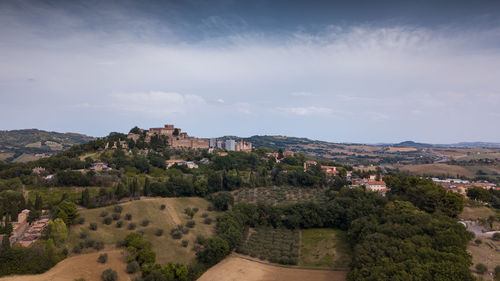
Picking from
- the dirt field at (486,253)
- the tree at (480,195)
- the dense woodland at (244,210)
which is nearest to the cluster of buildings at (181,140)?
the dense woodland at (244,210)

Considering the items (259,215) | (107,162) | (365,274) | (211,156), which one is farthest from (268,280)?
(211,156)

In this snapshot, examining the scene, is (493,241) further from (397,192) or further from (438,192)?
(397,192)

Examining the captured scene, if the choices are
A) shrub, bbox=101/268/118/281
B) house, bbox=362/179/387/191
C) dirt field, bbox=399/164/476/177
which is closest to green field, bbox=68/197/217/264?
shrub, bbox=101/268/118/281

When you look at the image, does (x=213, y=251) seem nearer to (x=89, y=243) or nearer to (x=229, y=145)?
(x=89, y=243)

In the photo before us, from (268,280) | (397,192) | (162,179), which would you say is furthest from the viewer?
(162,179)

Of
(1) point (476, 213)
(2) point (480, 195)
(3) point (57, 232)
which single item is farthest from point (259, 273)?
(2) point (480, 195)

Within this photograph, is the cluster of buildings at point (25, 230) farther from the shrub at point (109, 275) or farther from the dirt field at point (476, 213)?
the dirt field at point (476, 213)

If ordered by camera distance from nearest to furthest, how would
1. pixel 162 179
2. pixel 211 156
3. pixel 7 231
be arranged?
pixel 7 231 < pixel 162 179 < pixel 211 156
